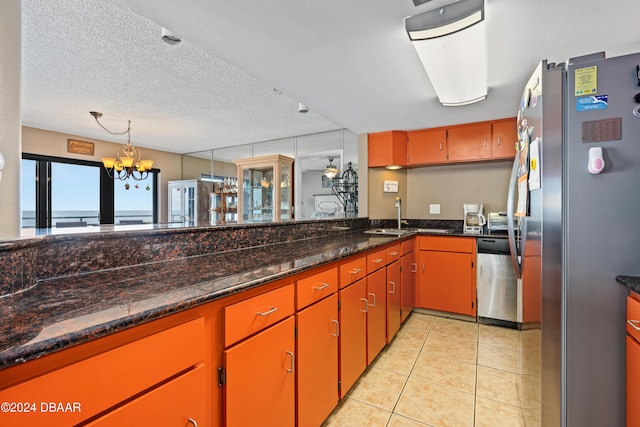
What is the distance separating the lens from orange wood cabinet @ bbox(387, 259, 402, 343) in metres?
2.40

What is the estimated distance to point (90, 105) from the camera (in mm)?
3408

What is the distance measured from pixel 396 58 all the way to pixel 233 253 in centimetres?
159

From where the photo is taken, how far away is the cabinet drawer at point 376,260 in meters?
2.02

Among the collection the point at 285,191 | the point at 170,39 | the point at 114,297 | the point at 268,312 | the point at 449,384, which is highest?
the point at 170,39

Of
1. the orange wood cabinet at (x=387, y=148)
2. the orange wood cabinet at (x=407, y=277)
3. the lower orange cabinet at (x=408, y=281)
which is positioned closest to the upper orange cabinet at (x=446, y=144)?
the orange wood cabinet at (x=387, y=148)

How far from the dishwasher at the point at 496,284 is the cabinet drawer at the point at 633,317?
6.35 feet

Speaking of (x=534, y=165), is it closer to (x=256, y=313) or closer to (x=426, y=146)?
(x=256, y=313)

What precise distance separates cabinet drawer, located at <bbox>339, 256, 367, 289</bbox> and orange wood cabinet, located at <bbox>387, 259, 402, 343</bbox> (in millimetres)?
569

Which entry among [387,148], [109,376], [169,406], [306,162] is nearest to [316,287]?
[169,406]

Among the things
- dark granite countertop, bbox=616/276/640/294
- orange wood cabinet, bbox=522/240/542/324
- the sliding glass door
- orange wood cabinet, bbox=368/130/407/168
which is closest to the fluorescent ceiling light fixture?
orange wood cabinet, bbox=522/240/542/324

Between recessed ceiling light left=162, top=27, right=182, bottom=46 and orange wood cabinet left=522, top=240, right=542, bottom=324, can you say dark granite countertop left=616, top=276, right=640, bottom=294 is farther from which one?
recessed ceiling light left=162, top=27, right=182, bottom=46

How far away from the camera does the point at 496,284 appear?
2.88 metres

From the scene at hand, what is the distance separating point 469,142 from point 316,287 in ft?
9.13

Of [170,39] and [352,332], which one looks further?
[170,39]
